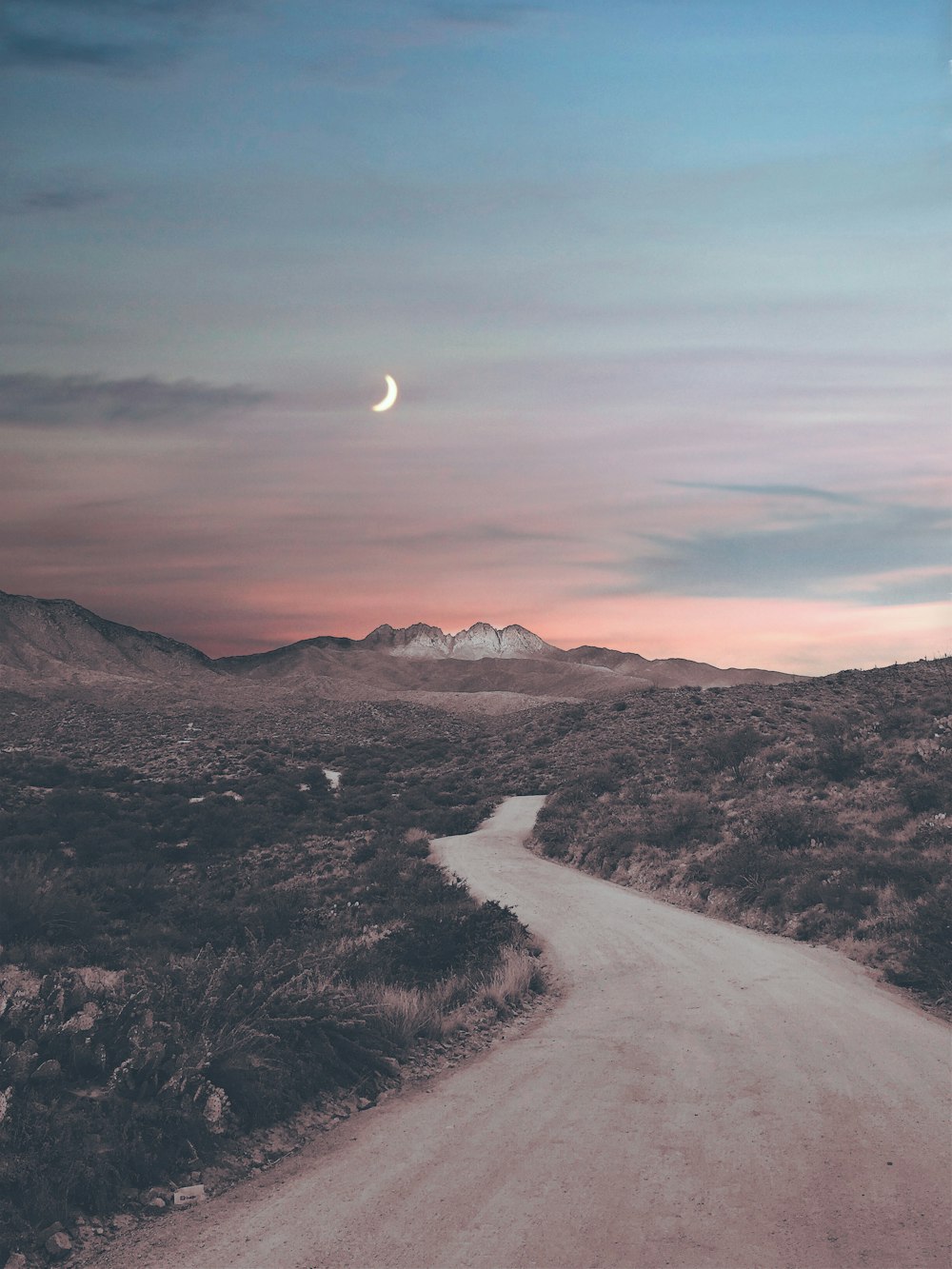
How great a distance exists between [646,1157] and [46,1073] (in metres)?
6.24

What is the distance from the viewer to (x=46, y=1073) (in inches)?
355

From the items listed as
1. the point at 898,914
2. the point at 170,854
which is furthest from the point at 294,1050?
the point at 170,854

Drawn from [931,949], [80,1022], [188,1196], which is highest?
[931,949]

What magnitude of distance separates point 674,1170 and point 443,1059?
4.29 metres

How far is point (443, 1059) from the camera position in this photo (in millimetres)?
11555

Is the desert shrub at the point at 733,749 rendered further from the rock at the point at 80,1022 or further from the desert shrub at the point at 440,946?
the rock at the point at 80,1022

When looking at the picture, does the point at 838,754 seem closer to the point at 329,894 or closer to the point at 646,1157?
the point at 329,894

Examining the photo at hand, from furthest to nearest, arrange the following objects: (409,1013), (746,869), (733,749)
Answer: (733,749), (746,869), (409,1013)

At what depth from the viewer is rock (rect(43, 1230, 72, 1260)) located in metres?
7.13

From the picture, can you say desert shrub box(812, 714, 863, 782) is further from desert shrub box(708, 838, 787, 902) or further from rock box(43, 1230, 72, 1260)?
rock box(43, 1230, 72, 1260)

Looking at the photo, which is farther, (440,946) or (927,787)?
(927,787)

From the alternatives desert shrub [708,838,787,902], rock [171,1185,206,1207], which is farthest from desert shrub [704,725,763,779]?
rock [171,1185,206,1207]

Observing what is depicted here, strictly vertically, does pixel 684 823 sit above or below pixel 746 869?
above

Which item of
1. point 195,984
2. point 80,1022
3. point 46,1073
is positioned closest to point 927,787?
point 195,984
